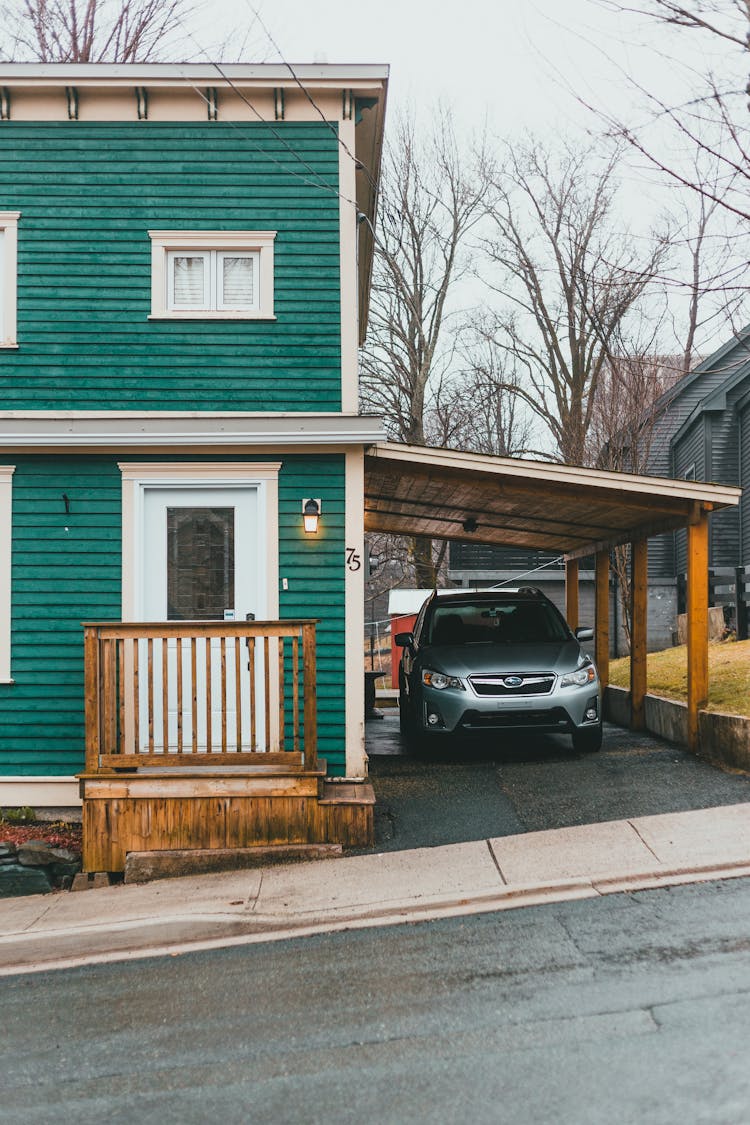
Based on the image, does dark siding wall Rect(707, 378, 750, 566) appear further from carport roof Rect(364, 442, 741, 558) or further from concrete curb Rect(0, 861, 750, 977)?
concrete curb Rect(0, 861, 750, 977)

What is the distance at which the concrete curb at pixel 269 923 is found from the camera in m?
5.77

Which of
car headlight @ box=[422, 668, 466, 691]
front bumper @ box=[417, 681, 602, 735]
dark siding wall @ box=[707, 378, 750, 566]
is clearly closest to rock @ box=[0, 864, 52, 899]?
front bumper @ box=[417, 681, 602, 735]

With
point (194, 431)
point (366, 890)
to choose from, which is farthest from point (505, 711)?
point (194, 431)

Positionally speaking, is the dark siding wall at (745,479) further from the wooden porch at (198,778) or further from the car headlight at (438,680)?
the wooden porch at (198,778)

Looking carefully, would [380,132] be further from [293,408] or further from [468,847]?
[468,847]

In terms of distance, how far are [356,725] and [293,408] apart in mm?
2714

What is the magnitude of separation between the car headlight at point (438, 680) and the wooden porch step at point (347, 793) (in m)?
1.53

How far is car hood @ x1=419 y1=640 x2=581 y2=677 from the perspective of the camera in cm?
958

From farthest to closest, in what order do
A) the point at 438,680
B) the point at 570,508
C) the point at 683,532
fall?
the point at 683,532, the point at 570,508, the point at 438,680

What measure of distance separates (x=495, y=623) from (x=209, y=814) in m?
4.59

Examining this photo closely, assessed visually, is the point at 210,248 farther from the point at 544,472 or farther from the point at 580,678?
the point at 580,678

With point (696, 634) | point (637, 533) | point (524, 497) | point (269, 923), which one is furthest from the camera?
point (637, 533)

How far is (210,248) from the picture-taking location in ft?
29.6

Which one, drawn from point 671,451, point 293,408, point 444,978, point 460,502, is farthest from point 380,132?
point 671,451
